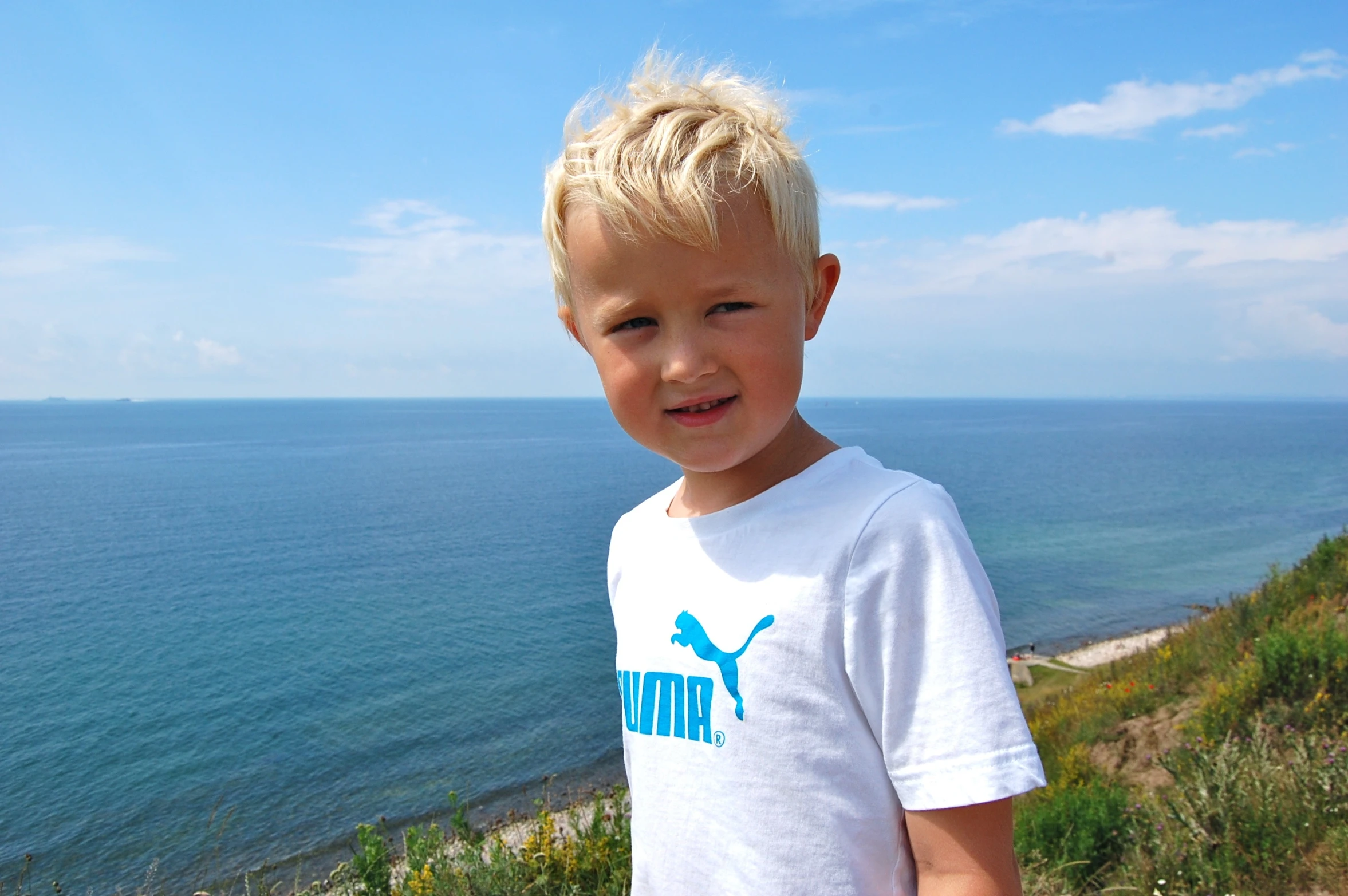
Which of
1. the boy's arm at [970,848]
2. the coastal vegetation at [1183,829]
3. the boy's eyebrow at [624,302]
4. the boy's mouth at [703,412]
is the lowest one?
the coastal vegetation at [1183,829]

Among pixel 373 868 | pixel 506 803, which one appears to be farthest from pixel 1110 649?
pixel 373 868

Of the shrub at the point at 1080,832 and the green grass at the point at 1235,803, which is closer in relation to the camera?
the green grass at the point at 1235,803

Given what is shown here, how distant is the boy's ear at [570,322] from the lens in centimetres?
154

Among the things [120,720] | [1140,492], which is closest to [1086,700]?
[120,720]

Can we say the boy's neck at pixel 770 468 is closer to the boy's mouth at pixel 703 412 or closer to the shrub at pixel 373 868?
the boy's mouth at pixel 703 412

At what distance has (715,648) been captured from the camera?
1.28 meters

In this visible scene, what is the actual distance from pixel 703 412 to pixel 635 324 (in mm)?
184

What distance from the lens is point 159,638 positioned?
1153 inches

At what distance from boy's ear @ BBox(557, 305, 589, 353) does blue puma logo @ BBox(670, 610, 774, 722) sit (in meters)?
0.54

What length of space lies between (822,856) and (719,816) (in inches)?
7.0

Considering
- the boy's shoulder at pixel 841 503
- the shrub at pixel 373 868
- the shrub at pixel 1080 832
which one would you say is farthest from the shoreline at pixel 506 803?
the boy's shoulder at pixel 841 503

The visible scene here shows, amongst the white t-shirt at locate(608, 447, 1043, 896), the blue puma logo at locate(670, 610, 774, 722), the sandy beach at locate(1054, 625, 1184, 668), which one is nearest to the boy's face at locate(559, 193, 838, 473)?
the white t-shirt at locate(608, 447, 1043, 896)

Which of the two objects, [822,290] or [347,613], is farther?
[347,613]

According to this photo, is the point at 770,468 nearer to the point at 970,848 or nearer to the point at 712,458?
the point at 712,458
